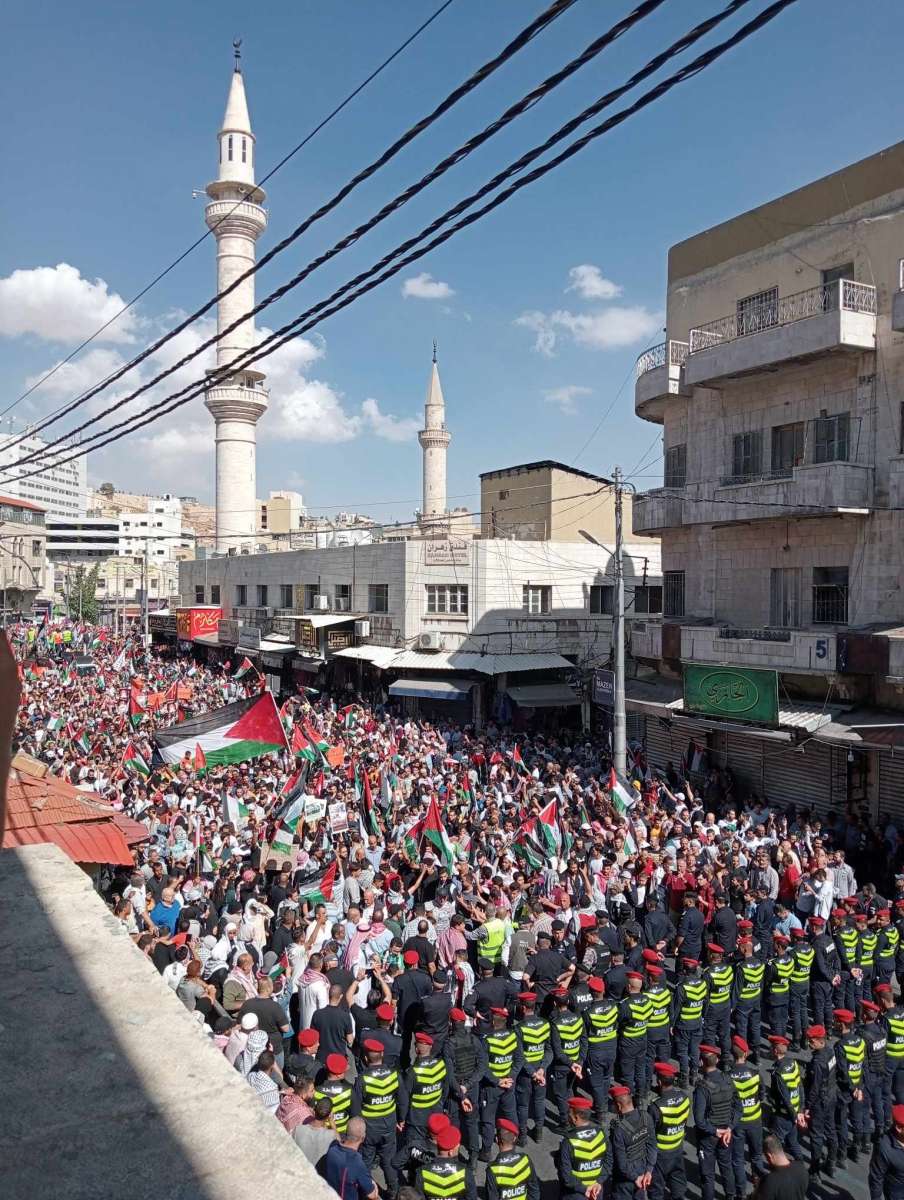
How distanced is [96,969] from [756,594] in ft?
64.9

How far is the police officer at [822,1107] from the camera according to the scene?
8.01m

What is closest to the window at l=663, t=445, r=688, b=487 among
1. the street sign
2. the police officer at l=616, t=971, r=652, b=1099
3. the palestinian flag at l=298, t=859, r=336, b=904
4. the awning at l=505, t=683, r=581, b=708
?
the street sign

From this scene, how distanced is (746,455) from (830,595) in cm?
399

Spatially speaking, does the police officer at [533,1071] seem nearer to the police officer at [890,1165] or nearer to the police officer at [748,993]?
the police officer at [748,993]

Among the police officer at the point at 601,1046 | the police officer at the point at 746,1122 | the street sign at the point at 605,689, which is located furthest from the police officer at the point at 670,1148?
the street sign at the point at 605,689

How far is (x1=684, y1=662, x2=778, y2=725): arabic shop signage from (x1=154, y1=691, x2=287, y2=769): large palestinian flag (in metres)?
9.09

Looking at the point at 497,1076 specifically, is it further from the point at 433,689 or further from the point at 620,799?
the point at 433,689

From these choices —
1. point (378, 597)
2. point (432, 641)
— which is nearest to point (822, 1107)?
point (432, 641)

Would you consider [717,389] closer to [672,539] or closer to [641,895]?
[672,539]

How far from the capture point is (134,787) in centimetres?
1670

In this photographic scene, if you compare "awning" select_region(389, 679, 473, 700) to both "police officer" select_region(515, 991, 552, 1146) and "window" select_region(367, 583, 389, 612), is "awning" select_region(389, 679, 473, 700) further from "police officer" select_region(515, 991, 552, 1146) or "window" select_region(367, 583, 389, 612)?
"police officer" select_region(515, 991, 552, 1146)

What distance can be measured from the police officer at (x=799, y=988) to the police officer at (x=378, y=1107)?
16.1ft

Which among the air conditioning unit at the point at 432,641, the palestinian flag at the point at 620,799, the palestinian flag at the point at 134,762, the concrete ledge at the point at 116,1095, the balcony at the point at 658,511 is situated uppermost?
the balcony at the point at 658,511

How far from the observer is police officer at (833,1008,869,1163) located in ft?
26.8
